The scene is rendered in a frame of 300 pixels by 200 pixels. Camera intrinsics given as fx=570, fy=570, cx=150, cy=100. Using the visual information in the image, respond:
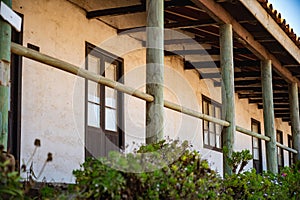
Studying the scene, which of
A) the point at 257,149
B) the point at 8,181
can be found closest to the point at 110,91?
the point at 8,181

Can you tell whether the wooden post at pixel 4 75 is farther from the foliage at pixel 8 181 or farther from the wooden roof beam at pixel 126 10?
the wooden roof beam at pixel 126 10

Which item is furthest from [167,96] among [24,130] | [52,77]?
[24,130]

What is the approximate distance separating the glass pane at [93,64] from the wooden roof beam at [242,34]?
73.6 inches

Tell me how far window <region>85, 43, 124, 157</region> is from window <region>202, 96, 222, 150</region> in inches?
155

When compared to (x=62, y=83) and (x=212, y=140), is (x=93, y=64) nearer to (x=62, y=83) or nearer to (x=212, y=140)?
(x=62, y=83)

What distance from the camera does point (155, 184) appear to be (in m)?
4.07

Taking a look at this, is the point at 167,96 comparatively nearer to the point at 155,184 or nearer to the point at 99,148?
the point at 99,148

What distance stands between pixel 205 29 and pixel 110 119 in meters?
2.22

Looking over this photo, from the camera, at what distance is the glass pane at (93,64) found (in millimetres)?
8164

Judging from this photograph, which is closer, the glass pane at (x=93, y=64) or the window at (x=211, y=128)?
Result: the glass pane at (x=93, y=64)

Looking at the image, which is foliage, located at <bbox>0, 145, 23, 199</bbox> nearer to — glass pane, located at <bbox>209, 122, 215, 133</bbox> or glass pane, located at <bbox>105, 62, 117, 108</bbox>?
glass pane, located at <bbox>105, 62, 117, 108</bbox>

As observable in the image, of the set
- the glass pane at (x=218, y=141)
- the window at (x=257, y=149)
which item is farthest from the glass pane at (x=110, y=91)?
the window at (x=257, y=149)

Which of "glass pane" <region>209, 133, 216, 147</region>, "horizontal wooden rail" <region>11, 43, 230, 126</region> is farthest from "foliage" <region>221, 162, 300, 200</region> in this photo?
"glass pane" <region>209, 133, 216, 147</region>

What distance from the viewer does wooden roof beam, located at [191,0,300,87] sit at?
724 cm
